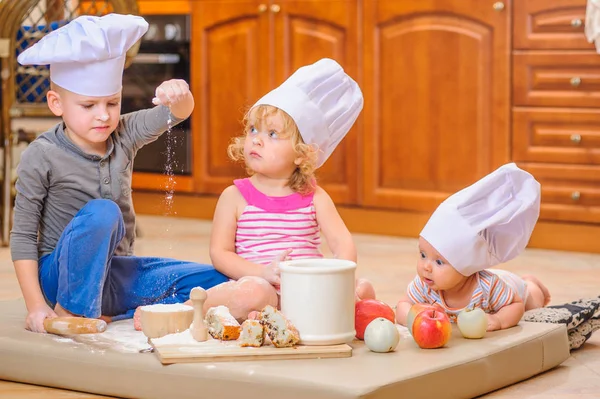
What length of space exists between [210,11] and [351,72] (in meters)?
0.62

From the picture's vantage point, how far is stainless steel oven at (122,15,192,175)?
3.96 metres

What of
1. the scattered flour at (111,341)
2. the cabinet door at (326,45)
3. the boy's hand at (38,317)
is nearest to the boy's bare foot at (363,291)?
the scattered flour at (111,341)

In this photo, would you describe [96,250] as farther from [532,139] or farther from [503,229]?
[532,139]

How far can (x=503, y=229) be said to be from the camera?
1.92 metres

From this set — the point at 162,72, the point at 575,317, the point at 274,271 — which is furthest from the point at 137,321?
the point at 162,72

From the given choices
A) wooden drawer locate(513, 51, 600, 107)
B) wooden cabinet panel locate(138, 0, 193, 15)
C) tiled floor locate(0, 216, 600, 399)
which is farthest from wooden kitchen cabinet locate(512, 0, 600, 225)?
wooden cabinet panel locate(138, 0, 193, 15)

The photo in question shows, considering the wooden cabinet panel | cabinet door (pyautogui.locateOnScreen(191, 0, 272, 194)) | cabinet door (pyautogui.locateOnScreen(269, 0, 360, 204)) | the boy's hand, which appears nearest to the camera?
the boy's hand

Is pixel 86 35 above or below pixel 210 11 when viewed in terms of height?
below

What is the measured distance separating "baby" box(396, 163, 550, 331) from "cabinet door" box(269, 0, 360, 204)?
168 cm

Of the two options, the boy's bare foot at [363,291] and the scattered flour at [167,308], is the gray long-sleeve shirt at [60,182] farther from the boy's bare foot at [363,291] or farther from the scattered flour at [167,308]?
the boy's bare foot at [363,291]

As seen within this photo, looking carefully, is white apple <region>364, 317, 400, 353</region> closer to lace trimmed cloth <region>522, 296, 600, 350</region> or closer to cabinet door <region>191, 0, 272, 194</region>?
lace trimmed cloth <region>522, 296, 600, 350</region>

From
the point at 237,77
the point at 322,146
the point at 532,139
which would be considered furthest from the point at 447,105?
the point at 322,146

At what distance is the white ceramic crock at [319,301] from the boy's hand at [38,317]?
1.47 feet

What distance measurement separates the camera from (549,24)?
319cm
